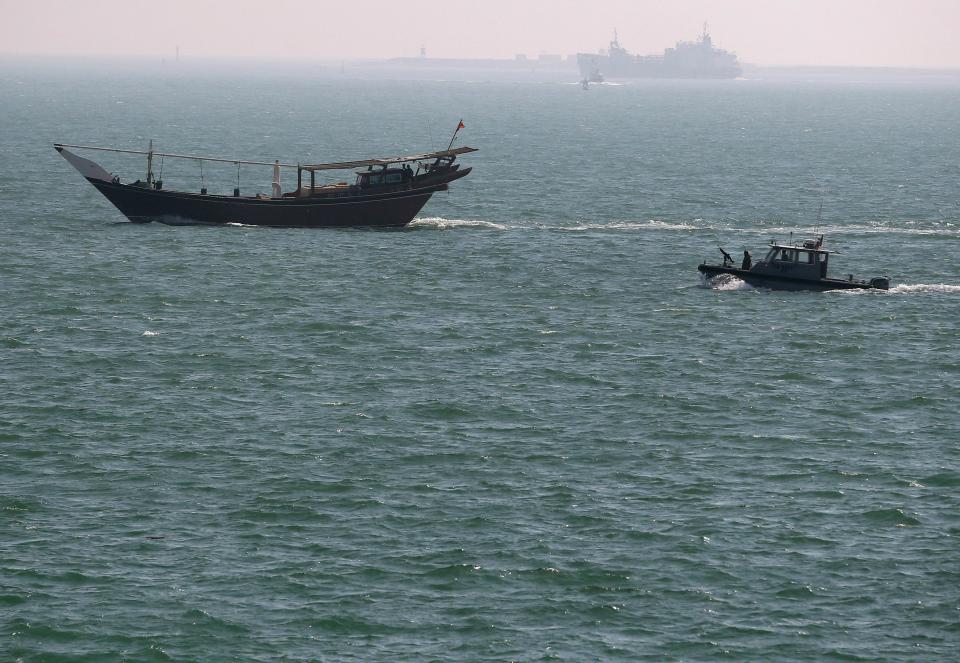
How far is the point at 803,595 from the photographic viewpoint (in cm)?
3991

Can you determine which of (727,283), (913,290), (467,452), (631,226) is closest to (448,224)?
(631,226)

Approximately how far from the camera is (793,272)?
80.1 meters

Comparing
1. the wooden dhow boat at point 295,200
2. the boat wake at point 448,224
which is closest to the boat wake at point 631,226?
the boat wake at point 448,224

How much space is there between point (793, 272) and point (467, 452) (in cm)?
3496

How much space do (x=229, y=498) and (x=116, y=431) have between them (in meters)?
8.99

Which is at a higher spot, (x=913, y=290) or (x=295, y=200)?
(x=295, y=200)

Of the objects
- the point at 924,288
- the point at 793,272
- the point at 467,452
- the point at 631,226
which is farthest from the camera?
the point at 631,226

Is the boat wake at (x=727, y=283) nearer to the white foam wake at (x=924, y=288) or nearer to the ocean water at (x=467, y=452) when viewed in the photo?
the ocean water at (x=467, y=452)

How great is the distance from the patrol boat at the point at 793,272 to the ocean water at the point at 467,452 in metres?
1.02

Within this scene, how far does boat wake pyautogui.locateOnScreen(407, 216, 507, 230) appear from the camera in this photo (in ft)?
343

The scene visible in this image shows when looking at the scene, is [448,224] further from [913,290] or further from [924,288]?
[924,288]

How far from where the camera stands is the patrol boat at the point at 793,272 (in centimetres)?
8000

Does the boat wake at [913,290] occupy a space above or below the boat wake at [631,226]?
below

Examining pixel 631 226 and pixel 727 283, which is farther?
pixel 631 226
